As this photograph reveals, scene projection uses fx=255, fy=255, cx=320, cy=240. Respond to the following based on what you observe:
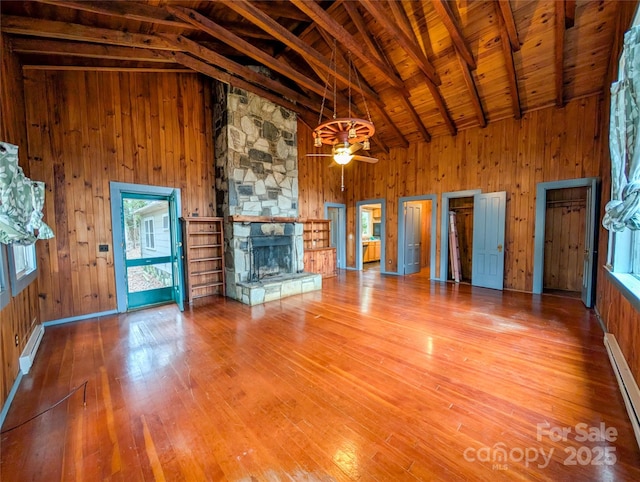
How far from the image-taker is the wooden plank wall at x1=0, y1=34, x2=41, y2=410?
2.24 meters

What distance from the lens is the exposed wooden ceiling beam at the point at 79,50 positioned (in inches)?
134

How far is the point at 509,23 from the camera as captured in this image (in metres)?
3.90

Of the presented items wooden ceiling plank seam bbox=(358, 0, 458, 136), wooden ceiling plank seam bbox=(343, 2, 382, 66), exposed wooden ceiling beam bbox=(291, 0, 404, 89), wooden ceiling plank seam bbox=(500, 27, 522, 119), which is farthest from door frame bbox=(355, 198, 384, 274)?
wooden ceiling plank seam bbox=(343, 2, 382, 66)

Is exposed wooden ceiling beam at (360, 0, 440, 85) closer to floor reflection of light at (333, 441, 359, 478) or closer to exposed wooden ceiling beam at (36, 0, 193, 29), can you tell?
exposed wooden ceiling beam at (36, 0, 193, 29)

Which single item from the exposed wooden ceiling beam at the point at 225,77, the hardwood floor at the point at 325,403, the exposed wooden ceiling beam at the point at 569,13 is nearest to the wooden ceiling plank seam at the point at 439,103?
the exposed wooden ceiling beam at the point at 569,13

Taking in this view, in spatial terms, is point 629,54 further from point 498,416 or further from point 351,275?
point 351,275

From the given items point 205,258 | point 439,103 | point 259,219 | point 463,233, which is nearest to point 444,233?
point 463,233

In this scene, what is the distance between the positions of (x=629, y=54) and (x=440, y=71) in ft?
13.2

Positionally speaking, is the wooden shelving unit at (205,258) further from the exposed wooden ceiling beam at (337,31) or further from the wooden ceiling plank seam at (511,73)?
the wooden ceiling plank seam at (511,73)

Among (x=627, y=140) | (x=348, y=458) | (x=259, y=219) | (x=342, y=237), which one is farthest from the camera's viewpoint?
(x=342, y=237)

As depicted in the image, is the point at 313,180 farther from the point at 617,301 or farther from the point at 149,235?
the point at 617,301

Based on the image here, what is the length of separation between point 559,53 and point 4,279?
775 cm

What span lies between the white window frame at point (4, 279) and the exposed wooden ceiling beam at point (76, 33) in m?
2.79

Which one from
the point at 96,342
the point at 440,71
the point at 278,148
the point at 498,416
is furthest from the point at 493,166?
the point at 96,342
